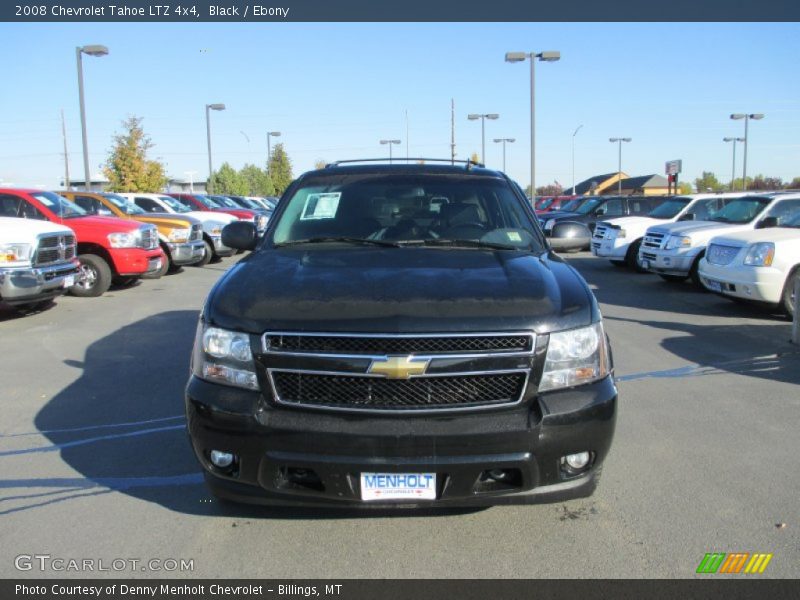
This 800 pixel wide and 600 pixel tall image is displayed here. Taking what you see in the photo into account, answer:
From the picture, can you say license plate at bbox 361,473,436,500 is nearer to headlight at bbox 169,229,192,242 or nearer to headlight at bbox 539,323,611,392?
headlight at bbox 539,323,611,392

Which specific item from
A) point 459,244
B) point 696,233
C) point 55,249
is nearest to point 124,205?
point 55,249

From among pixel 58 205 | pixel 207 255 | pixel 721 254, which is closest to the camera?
pixel 721 254

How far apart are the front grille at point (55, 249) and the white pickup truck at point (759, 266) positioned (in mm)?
9633

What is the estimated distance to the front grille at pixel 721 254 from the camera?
1028cm

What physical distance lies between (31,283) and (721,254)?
32.0ft

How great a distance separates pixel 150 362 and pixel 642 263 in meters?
10.1

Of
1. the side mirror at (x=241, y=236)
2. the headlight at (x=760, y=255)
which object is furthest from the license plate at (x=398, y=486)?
the headlight at (x=760, y=255)

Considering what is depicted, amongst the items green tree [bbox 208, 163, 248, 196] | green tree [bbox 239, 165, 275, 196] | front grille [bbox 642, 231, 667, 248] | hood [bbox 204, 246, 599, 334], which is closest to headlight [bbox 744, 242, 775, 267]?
front grille [bbox 642, 231, 667, 248]

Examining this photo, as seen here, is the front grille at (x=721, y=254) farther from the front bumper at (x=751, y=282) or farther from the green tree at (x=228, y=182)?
the green tree at (x=228, y=182)

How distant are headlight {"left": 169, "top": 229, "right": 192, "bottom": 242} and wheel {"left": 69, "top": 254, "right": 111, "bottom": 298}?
3107 millimetres

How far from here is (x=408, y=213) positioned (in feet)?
15.7

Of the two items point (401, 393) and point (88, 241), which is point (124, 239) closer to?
point (88, 241)
